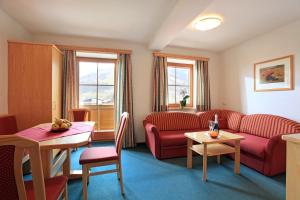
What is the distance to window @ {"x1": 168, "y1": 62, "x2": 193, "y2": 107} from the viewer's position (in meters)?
4.25

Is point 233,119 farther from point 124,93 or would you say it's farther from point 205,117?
point 124,93

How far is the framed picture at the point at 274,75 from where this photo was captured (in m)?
2.78

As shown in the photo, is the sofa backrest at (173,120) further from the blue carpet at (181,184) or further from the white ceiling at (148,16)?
the white ceiling at (148,16)

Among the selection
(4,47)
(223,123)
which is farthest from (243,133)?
(4,47)

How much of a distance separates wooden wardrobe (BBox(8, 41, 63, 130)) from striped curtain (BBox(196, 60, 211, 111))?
11.3ft

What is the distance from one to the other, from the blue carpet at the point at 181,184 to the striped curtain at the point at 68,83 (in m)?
1.22

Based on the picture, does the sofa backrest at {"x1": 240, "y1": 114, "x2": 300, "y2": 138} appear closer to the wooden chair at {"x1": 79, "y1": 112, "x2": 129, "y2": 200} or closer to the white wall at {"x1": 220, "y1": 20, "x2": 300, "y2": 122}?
the white wall at {"x1": 220, "y1": 20, "x2": 300, "y2": 122}

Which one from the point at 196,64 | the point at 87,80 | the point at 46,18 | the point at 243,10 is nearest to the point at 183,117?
the point at 196,64

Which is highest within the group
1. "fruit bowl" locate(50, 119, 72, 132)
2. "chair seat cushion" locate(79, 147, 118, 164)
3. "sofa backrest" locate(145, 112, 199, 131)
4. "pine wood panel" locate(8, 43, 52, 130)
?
"pine wood panel" locate(8, 43, 52, 130)

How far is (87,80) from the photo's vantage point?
3.83m

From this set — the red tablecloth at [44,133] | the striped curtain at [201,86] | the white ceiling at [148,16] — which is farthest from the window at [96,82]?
the striped curtain at [201,86]

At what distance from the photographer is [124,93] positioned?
11.6 ft

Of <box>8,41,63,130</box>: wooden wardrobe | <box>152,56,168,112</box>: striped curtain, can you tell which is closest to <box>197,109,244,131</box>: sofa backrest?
<box>152,56,168,112</box>: striped curtain

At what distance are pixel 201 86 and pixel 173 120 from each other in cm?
136
